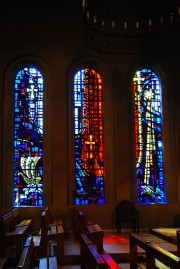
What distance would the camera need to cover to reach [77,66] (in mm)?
10859

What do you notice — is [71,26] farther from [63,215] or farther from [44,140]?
[63,215]

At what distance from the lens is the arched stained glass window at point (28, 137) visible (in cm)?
1039

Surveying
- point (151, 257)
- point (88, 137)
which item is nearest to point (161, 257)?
point (151, 257)

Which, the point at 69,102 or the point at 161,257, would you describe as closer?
the point at 161,257

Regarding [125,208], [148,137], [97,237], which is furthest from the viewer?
[148,137]

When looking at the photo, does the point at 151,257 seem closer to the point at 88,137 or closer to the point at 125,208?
the point at 125,208

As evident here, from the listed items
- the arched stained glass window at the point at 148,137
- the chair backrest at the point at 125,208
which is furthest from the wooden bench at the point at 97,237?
the arched stained glass window at the point at 148,137

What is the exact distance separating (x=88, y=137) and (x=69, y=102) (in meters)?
1.03

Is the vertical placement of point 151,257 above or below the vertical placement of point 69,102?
below

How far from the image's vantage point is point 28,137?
1064 centimetres

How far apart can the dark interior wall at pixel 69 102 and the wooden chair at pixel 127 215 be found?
174mm

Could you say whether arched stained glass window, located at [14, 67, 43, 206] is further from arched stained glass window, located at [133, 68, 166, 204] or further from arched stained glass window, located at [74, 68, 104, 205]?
arched stained glass window, located at [133, 68, 166, 204]

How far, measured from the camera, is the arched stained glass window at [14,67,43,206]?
1039cm

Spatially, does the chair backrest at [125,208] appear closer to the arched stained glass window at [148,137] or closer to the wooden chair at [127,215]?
the wooden chair at [127,215]
